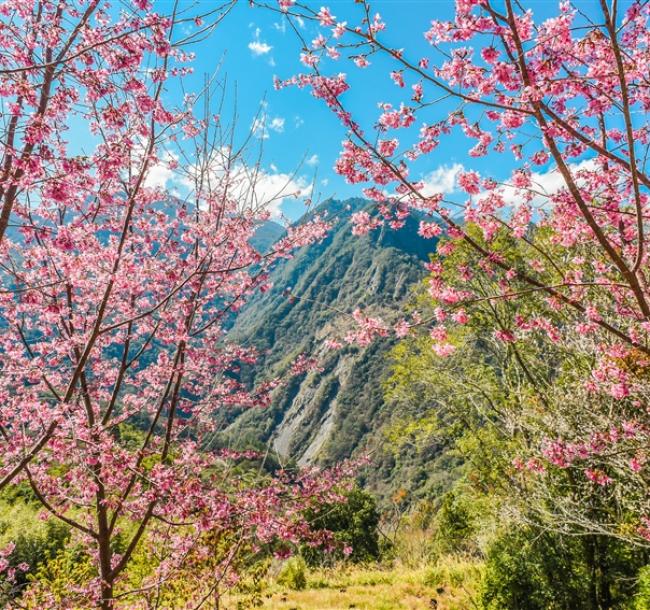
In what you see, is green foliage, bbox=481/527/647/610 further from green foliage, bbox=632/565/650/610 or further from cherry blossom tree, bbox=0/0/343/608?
cherry blossom tree, bbox=0/0/343/608

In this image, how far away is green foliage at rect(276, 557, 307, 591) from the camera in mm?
11094

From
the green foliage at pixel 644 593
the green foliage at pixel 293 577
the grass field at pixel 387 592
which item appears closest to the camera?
the green foliage at pixel 644 593

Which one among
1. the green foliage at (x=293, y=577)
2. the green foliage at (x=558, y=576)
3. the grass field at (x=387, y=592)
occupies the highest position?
the green foliage at (x=558, y=576)

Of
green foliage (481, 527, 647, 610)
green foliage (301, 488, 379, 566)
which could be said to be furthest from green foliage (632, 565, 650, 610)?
green foliage (301, 488, 379, 566)

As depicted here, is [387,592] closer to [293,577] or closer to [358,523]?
[293,577]

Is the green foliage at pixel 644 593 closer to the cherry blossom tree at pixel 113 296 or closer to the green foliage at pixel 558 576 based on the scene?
the green foliage at pixel 558 576

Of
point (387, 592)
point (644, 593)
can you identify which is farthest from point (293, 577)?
point (644, 593)

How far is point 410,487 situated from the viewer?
102m

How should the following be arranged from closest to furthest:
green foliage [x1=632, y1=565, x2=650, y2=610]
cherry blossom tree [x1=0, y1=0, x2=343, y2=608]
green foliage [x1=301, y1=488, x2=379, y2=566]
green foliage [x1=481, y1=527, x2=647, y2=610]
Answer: cherry blossom tree [x1=0, y1=0, x2=343, y2=608], green foliage [x1=632, y1=565, x2=650, y2=610], green foliage [x1=481, y1=527, x2=647, y2=610], green foliage [x1=301, y1=488, x2=379, y2=566]

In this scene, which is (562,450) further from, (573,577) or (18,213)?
(18,213)

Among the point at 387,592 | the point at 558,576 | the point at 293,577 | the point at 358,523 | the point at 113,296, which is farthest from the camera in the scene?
the point at 358,523

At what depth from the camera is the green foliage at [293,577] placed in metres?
11.1

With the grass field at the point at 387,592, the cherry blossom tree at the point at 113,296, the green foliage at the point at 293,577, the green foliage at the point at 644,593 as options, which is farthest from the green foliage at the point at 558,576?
the green foliage at the point at 293,577

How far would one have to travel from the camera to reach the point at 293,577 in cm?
1126
